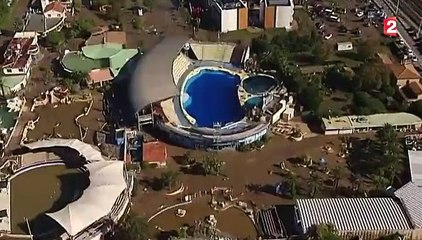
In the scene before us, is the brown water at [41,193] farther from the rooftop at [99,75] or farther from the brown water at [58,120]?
the rooftop at [99,75]

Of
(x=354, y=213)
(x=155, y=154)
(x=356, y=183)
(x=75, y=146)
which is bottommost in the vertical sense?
(x=356, y=183)

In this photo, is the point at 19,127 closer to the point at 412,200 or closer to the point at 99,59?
the point at 99,59

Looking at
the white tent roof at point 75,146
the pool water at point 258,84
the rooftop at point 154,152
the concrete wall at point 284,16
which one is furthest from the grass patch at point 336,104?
the white tent roof at point 75,146

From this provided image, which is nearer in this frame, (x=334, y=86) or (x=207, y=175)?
(x=207, y=175)

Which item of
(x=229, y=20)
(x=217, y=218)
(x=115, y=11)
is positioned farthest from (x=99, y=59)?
(x=217, y=218)

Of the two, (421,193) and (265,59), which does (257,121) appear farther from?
(421,193)

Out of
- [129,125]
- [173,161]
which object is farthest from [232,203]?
[129,125]

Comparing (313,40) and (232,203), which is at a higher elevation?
(313,40)
